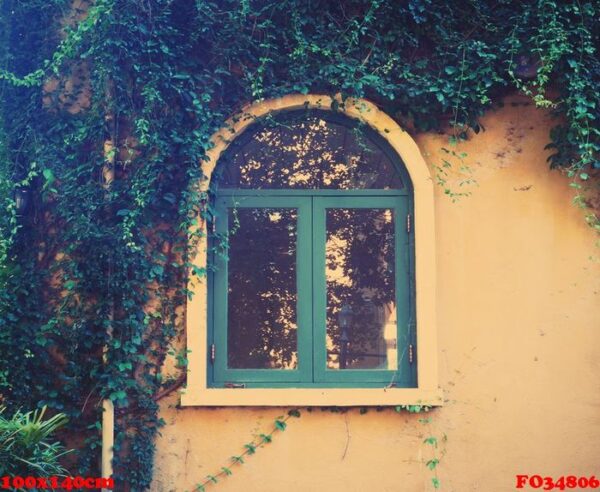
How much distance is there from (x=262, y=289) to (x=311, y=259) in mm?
419

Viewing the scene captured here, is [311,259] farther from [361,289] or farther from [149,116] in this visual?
[149,116]

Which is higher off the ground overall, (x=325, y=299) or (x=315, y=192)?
(x=315, y=192)

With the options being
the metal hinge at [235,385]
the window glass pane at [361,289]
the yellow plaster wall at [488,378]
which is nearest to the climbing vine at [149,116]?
the yellow plaster wall at [488,378]

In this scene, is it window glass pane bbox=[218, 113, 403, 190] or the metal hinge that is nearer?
the metal hinge

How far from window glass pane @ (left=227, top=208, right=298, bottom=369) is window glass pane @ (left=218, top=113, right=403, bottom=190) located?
0.85ft

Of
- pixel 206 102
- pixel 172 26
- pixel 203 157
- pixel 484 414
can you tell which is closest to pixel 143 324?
pixel 203 157

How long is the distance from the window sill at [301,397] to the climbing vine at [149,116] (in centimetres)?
24

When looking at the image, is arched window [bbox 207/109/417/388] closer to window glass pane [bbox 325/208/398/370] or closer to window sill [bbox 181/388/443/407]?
window glass pane [bbox 325/208/398/370]

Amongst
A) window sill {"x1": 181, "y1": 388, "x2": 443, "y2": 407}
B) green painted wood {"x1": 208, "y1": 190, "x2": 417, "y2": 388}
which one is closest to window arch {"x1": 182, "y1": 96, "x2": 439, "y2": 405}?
green painted wood {"x1": 208, "y1": 190, "x2": 417, "y2": 388}

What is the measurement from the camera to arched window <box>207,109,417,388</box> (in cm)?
534

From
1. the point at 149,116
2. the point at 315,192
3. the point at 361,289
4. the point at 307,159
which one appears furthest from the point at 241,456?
the point at 149,116

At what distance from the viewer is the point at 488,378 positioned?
528 cm

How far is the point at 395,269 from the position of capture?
5426 mm

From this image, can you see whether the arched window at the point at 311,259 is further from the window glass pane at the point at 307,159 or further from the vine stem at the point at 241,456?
the vine stem at the point at 241,456
